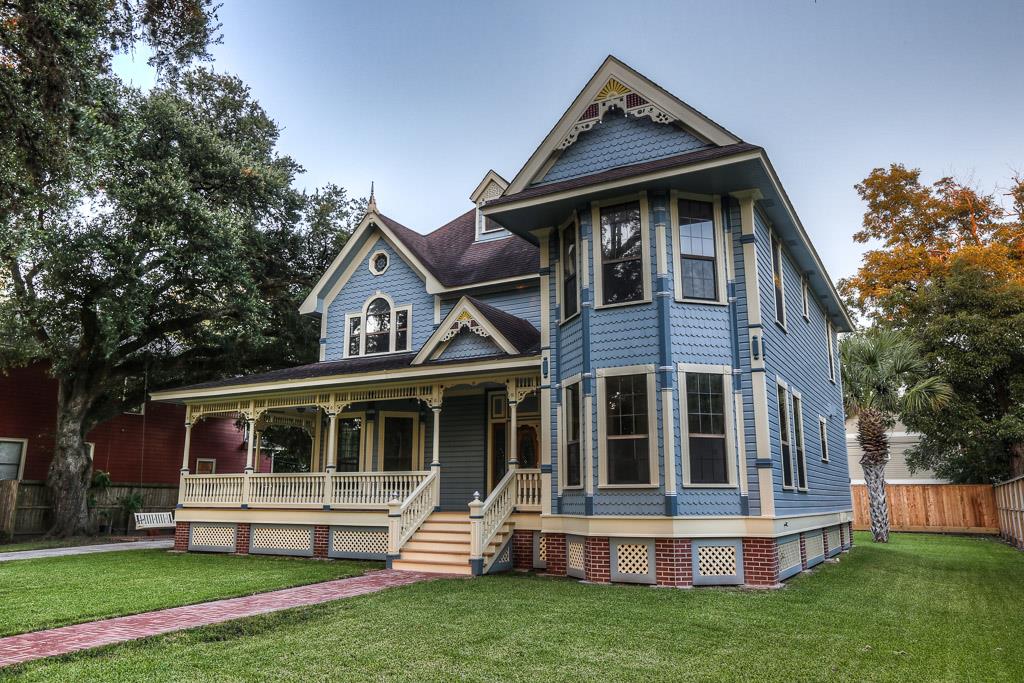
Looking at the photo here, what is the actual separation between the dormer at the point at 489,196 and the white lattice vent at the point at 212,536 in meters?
9.89

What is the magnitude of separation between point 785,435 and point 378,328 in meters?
10.8

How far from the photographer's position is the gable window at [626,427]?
37.7 feet

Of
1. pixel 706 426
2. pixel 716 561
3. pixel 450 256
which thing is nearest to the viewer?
pixel 716 561

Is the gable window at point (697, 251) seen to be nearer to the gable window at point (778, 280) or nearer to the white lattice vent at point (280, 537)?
the gable window at point (778, 280)

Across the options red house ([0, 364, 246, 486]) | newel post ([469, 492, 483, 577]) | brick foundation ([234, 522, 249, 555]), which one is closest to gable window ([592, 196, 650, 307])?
newel post ([469, 492, 483, 577])

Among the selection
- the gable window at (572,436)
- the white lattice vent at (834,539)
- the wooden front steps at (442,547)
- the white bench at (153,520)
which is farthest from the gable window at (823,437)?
the white bench at (153,520)

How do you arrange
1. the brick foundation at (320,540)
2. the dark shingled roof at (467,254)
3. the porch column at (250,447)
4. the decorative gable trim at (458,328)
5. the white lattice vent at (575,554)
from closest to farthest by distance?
the white lattice vent at (575,554) → the decorative gable trim at (458,328) → the brick foundation at (320,540) → the porch column at (250,447) → the dark shingled roof at (467,254)

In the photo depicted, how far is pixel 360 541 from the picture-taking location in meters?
15.2

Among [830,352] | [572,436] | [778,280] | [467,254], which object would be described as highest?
[467,254]

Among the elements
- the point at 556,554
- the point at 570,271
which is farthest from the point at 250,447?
the point at 570,271

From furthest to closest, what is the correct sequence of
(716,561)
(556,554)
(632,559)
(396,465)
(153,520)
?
(153,520)
(396,465)
(556,554)
(632,559)
(716,561)

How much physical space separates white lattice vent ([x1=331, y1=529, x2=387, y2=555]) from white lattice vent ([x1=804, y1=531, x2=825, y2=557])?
330 inches

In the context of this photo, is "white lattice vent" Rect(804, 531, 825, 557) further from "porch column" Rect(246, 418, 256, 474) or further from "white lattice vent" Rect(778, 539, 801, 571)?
"porch column" Rect(246, 418, 256, 474)

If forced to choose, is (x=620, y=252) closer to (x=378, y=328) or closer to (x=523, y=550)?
(x=523, y=550)
